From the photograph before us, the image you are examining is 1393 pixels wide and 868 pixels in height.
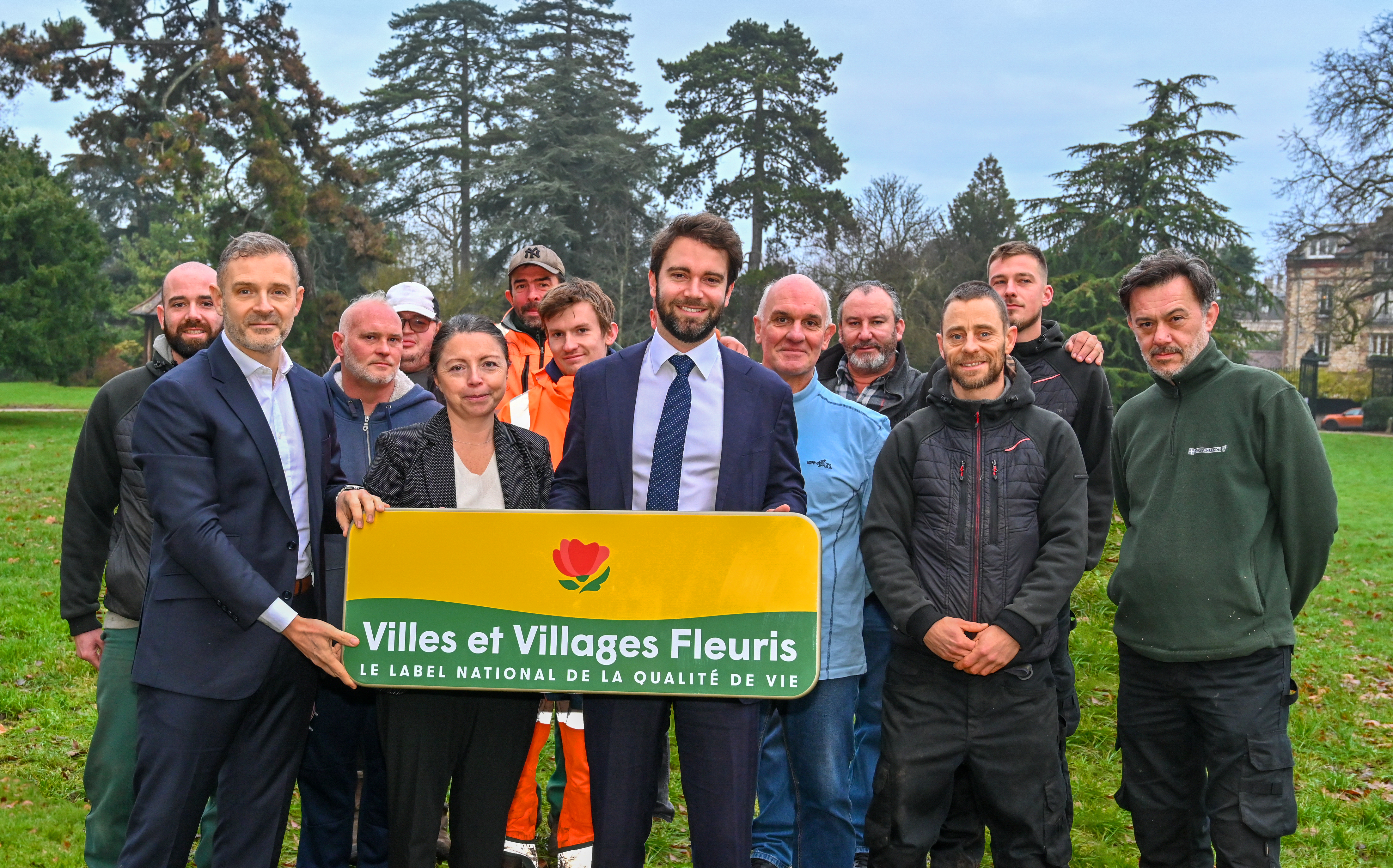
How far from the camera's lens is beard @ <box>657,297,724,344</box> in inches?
123

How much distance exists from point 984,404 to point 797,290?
1.00m

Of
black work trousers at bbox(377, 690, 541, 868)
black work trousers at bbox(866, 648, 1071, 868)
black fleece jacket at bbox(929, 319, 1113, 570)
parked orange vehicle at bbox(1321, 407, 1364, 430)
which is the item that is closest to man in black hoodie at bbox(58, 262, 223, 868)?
black work trousers at bbox(377, 690, 541, 868)

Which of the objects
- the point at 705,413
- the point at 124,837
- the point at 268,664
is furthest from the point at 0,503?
the point at 705,413

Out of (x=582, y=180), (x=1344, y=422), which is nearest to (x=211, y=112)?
(x=582, y=180)

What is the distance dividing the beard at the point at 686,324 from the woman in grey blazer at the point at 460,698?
720 mm

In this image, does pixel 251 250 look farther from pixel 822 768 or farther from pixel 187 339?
pixel 822 768

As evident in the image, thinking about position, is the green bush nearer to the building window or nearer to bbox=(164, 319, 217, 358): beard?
the building window

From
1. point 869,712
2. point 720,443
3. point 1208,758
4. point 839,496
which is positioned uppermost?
point 720,443

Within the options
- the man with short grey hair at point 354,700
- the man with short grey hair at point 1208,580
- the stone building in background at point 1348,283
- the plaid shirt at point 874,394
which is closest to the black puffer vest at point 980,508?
the man with short grey hair at point 1208,580

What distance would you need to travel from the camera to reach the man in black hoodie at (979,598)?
3.28 meters

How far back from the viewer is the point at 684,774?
294 centimetres

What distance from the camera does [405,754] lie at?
3139mm

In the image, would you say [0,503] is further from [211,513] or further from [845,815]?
[845,815]

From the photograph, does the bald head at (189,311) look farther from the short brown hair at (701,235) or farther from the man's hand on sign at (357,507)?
the short brown hair at (701,235)
